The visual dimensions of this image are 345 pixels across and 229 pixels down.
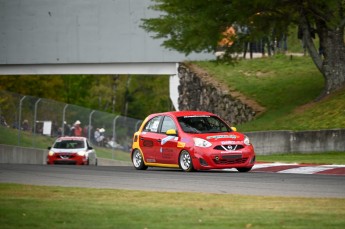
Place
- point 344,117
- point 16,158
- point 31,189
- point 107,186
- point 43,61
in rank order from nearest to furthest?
point 31,189, point 107,186, point 344,117, point 16,158, point 43,61

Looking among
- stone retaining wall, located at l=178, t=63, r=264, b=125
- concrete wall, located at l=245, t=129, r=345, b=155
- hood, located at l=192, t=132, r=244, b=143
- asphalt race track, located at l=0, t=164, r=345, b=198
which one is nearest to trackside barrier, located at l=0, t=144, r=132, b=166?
stone retaining wall, located at l=178, t=63, r=264, b=125

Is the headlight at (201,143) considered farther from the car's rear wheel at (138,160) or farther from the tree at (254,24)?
the tree at (254,24)

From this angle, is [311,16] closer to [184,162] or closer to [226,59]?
[226,59]

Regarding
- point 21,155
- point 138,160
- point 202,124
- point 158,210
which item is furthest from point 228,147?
Answer: point 21,155

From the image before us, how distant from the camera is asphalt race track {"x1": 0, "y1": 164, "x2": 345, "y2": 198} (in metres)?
17.9

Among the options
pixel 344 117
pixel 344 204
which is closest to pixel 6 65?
pixel 344 117

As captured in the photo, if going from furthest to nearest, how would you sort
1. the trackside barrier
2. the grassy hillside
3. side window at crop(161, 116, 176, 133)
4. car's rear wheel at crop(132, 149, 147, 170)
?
the trackside barrier → the grassy hillside → car's rear wheel at crop(132, 149, 147, 170) → side window at crop(161, 116, 176, 133)

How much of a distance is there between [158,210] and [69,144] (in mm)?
24989

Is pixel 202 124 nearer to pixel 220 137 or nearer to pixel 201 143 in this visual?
pixel 220 137

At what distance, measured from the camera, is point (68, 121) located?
4581 centimetres

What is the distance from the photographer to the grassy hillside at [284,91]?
37.8 m

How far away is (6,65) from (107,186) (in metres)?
40.3

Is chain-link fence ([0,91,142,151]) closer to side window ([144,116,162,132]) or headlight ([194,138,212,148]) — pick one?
side window ([144,116,162,132])

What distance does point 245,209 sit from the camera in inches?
569
